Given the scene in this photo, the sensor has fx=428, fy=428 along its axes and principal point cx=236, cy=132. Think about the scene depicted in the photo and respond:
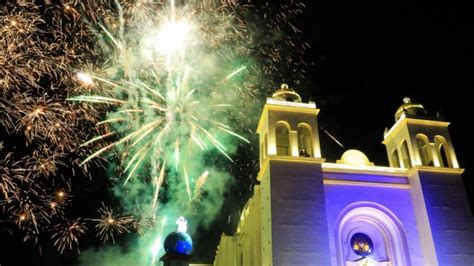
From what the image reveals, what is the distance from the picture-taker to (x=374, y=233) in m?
21.7

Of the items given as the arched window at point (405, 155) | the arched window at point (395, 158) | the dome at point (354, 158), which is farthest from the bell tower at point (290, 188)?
the arched window at point (395, 158)

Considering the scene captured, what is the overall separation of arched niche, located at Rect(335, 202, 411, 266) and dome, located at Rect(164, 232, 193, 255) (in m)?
9.73

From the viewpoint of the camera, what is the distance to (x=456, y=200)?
2198 centimetres

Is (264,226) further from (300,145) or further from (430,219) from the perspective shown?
(430,219)

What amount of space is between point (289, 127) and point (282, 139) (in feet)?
6.09

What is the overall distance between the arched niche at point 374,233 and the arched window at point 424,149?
442cm

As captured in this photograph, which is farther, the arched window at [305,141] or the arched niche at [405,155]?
the arched niche at [405,155]

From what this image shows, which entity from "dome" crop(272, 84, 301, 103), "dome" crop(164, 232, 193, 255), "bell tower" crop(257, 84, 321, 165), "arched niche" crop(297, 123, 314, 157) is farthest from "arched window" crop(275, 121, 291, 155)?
"dome" crop(164, 232, 193, 255)

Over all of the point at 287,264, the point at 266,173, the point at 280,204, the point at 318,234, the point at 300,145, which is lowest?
the point at 287,264

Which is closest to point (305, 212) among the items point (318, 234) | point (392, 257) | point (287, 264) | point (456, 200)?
point (318, 234)

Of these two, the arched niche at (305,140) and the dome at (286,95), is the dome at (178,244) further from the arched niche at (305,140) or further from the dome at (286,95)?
the dome at (286,95)

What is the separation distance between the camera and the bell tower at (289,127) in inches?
890

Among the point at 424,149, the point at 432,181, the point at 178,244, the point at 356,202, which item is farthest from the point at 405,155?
the point at 178,244

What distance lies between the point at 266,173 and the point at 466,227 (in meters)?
A: 10.3
